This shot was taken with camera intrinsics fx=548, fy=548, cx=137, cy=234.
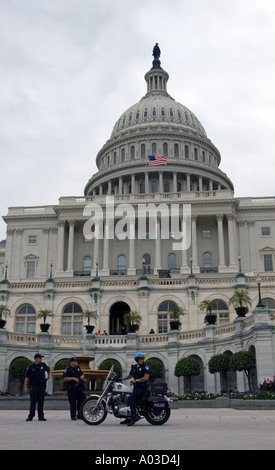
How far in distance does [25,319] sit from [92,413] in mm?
41938

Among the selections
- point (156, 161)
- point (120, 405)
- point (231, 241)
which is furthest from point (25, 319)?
point (156, 161)

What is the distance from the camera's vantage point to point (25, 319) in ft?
183

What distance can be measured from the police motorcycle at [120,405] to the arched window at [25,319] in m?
41.1

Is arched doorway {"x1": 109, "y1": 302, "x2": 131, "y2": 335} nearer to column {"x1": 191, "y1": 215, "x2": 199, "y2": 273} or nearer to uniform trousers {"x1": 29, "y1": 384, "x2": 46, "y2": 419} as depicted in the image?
column {"x1": 191, "y1": 215, "x2": 199, "y2": 273}

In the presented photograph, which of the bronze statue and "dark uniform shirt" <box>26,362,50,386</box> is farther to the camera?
the bronze statue

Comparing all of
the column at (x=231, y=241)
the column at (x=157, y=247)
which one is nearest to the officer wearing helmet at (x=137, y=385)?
the column at (x=231, y=241)

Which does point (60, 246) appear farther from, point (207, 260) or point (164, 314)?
point (164, 314)

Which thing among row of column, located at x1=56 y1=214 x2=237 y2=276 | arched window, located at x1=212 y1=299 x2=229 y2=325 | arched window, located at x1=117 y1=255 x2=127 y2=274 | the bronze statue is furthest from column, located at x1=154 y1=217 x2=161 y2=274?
the bronze statue

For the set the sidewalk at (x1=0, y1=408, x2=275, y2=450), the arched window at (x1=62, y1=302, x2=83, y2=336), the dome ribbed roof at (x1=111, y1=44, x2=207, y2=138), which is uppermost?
the dome ribbed roof at (x1=111, y1=44, x2=207, y2=138)

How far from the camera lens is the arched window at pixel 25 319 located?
2183 inches

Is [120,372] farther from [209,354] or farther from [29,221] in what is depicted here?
[29,221]

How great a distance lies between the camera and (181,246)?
284ft

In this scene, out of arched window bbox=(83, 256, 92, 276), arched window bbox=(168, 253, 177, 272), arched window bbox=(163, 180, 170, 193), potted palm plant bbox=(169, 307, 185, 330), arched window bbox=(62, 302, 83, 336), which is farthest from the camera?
arched window bbox=(163, 180, 170, 193)

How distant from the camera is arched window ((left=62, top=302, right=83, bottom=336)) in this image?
179ft
